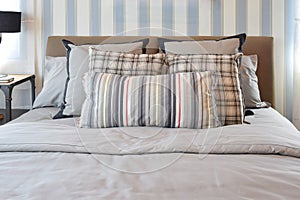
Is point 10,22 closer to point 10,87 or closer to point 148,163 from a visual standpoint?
point 10,87

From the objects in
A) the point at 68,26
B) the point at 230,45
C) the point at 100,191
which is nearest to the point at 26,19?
the point at 68,26

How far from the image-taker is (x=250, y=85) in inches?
123

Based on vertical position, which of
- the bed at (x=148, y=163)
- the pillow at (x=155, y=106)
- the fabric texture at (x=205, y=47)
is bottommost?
the bed at (x=148, y=163)

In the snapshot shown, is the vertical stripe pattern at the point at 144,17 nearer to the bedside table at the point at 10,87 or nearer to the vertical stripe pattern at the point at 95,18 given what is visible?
the vertical stripe pattern at the point at 95,18

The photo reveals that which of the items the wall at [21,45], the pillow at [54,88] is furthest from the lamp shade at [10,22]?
the pillow at [54,88]

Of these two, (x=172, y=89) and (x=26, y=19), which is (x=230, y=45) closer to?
(x=172, y=89)

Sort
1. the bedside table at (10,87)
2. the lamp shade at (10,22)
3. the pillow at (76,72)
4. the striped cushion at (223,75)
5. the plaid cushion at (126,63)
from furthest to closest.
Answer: the lamp shade at (10,22)
the bedside table at (10,87)
the pillow at (76,72)
the plaid cushion at (126,63)
the striped cushion at (223,75)

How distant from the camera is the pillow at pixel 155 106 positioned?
Answer: 7.93ft

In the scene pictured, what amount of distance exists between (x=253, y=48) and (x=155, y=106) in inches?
53.8

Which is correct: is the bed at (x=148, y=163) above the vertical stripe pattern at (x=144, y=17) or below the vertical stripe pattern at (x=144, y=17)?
below

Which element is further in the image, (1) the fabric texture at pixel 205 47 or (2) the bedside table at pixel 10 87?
(2) the bedside table at pixel 10 87

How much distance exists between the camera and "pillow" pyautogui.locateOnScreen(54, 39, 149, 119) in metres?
2.88

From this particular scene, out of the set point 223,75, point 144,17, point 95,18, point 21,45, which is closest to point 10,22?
point 21,45

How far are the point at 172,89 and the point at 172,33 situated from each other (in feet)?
4.51
